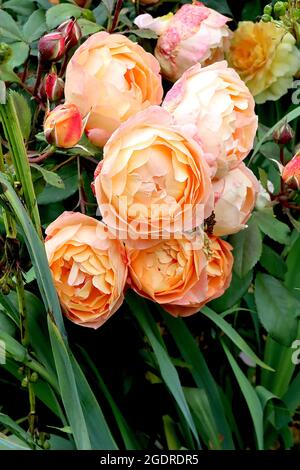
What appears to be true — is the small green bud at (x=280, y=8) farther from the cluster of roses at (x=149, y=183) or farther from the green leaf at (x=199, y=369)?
the green leaf at (x=199, y=369)

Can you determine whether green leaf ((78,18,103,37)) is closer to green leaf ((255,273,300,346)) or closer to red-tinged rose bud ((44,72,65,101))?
red-tinged rose bud ((44,72,65,101))

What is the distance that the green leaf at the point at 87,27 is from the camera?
912 mm

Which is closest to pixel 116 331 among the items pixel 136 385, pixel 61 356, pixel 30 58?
pixel 136 385

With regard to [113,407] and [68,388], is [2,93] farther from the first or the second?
[113,407]

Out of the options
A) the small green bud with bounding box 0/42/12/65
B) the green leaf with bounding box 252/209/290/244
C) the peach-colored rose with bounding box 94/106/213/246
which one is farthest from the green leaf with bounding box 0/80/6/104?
the green leaf with bounding box 252/209/290/244

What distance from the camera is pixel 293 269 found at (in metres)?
1.02

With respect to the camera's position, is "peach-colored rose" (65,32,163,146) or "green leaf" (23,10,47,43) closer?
"peach-colored rose" (65,32,163,146)

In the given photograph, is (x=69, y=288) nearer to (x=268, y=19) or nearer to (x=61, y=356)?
(x=61, y=356)

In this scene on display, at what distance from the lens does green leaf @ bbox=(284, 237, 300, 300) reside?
1012 mm

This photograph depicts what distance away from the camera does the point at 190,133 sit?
78 cm

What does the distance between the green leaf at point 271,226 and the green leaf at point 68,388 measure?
0.95 ft

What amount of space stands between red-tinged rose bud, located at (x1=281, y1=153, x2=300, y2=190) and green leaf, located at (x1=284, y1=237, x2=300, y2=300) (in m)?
0.18

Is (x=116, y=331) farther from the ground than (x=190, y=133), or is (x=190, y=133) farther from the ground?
(x=190, y=133)
